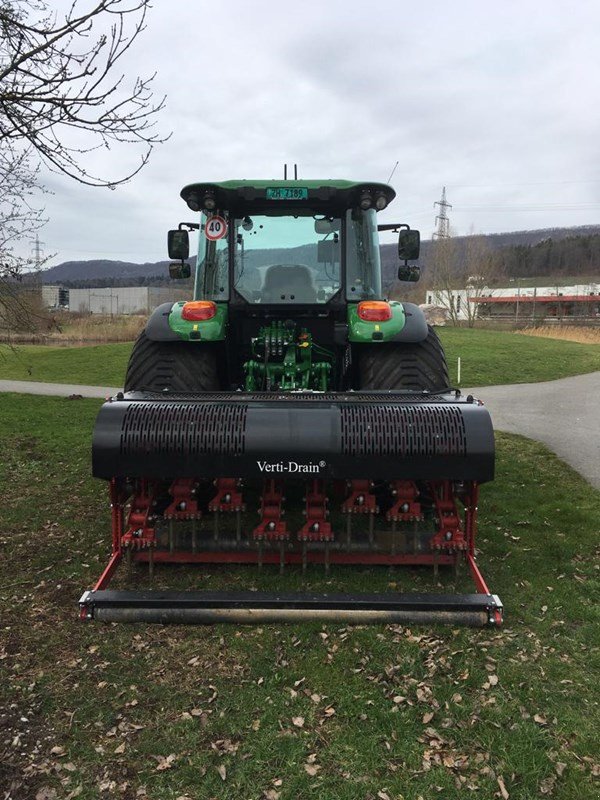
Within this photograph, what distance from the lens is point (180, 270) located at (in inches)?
237

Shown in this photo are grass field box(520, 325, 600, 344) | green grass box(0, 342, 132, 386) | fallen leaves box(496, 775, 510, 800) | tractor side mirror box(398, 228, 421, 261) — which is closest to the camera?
fallen leaves box(496, 775, 510, 800)

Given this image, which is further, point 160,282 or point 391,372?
point 160,282

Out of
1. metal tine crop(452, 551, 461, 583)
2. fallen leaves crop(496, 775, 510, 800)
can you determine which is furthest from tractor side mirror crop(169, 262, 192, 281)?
fallen leaves crop(496, 775, 510, 800)

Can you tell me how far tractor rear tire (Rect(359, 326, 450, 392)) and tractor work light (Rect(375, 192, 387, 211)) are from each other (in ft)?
3.62

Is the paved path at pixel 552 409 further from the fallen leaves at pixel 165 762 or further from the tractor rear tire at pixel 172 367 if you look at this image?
the fallen leaves at pixel 165 762

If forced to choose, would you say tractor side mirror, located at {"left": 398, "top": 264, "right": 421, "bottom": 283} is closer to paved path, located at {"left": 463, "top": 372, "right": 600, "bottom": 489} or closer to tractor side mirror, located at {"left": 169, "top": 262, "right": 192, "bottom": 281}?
tractor side mirror, located at {"left": 169, "top": 262, "right": 192, "bottom": 281}

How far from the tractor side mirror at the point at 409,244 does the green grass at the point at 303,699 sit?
2.82m

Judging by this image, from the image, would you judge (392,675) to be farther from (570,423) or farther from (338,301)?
(570,423)

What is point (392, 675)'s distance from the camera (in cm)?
302

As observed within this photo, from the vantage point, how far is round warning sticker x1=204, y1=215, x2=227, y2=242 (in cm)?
503

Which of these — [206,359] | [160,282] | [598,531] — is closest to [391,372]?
[206,359]

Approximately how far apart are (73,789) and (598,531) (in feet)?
14.0

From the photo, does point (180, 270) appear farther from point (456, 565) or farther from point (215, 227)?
point (456, 565)

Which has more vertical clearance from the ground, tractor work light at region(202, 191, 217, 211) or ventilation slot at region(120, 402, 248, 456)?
tractor work light at region(202, 191, 217, 211)
